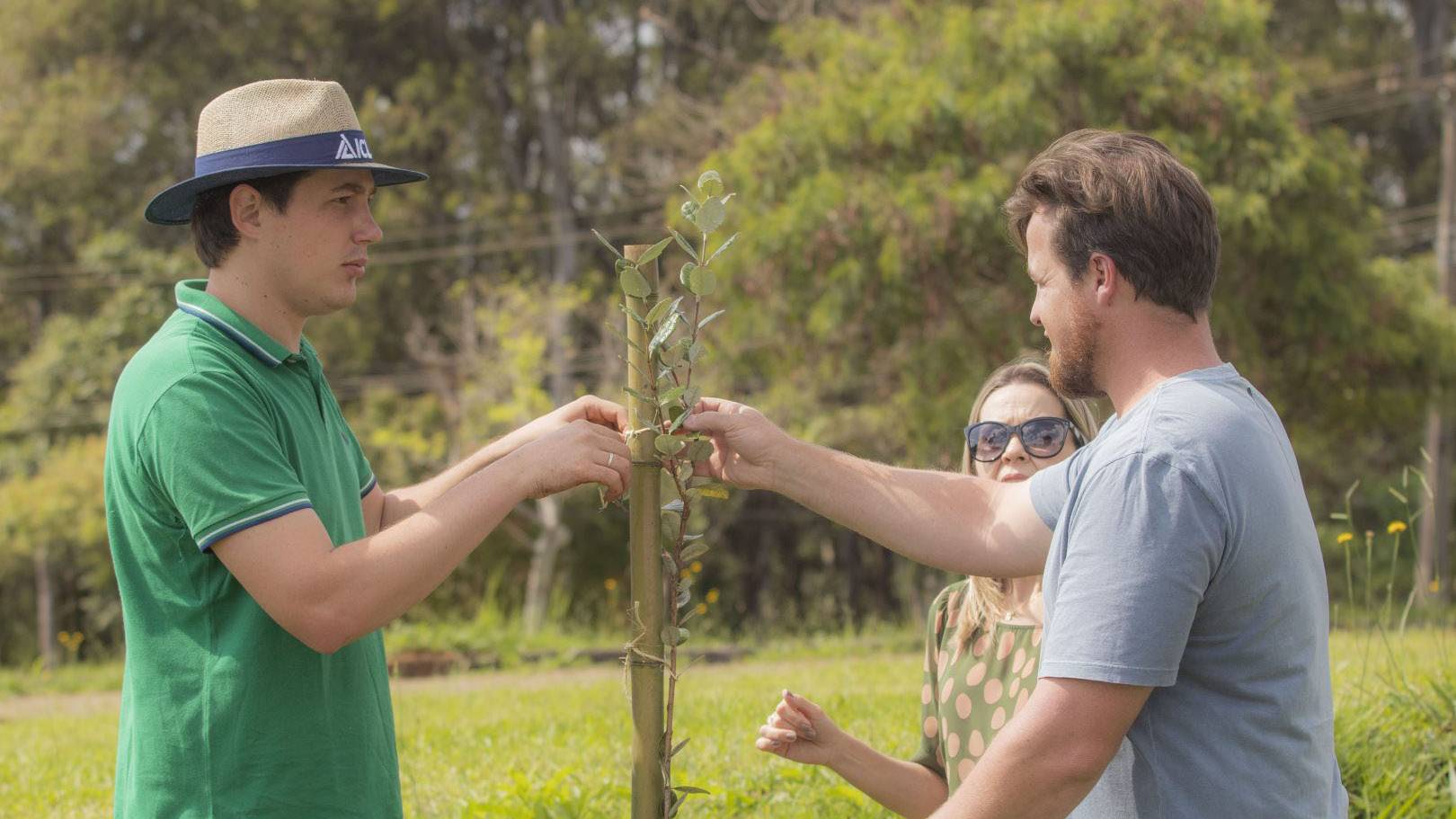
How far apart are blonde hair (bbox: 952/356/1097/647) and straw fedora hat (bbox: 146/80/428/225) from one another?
1.59m

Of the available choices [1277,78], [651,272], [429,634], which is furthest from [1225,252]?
[651,272]

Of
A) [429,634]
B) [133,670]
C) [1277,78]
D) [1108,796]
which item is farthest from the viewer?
[1277,78]

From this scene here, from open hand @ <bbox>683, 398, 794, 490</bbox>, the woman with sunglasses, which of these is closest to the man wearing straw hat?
open hand @ <bbox>683, 398, 794, 490</bbox>

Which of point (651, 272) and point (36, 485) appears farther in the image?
point (36, 485)

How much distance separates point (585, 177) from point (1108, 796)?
23939 millimetres

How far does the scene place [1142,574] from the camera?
1950 mm

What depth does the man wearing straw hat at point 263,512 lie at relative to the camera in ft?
7.51

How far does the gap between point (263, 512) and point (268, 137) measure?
0.74 m

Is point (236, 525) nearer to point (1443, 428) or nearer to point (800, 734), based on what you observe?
point (800, 734)

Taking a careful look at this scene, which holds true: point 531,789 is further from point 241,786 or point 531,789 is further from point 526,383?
point 526,383

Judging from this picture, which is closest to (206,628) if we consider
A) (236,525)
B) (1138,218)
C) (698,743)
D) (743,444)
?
(236,525)

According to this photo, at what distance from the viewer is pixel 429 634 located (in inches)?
501

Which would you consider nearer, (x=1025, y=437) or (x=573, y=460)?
(x=573, y=460)

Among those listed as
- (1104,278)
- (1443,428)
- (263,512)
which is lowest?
(1443,428)
